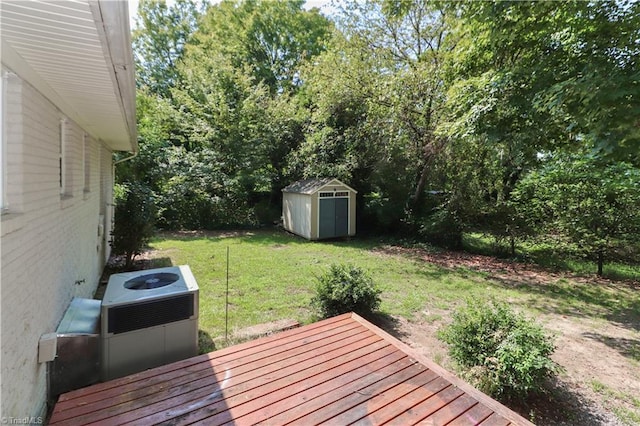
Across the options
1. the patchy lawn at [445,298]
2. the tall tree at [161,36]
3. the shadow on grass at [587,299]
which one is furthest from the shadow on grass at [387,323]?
the tall tree at [161,36]

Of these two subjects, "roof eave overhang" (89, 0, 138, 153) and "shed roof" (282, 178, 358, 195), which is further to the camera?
"shed roof" (282, 178, 358, 195)

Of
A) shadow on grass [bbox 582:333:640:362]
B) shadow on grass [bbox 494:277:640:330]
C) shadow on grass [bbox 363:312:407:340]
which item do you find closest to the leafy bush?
shadow on grass [bbox 363:312:407:340]

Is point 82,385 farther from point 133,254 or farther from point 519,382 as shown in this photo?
point 133,254

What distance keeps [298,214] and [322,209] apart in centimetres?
109

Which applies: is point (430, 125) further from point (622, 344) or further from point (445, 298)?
point (622, 344)

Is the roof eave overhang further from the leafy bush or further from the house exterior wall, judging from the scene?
the house exterior wall

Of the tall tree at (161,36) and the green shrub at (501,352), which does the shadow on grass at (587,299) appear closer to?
the green shrub at (501,352)

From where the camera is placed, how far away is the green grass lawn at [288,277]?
15.8ft

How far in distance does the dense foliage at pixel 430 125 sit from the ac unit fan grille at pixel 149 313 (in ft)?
15.6

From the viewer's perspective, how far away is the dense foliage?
13.3ft

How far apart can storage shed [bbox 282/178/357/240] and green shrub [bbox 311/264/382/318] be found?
6.43 m

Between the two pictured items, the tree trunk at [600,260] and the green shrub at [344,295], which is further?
the tree trunk at [600,260]

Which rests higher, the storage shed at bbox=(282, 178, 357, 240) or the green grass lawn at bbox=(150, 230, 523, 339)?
the storage shed at bbox=(282, 178, 357, 240)

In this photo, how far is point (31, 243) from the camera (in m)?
2.12
